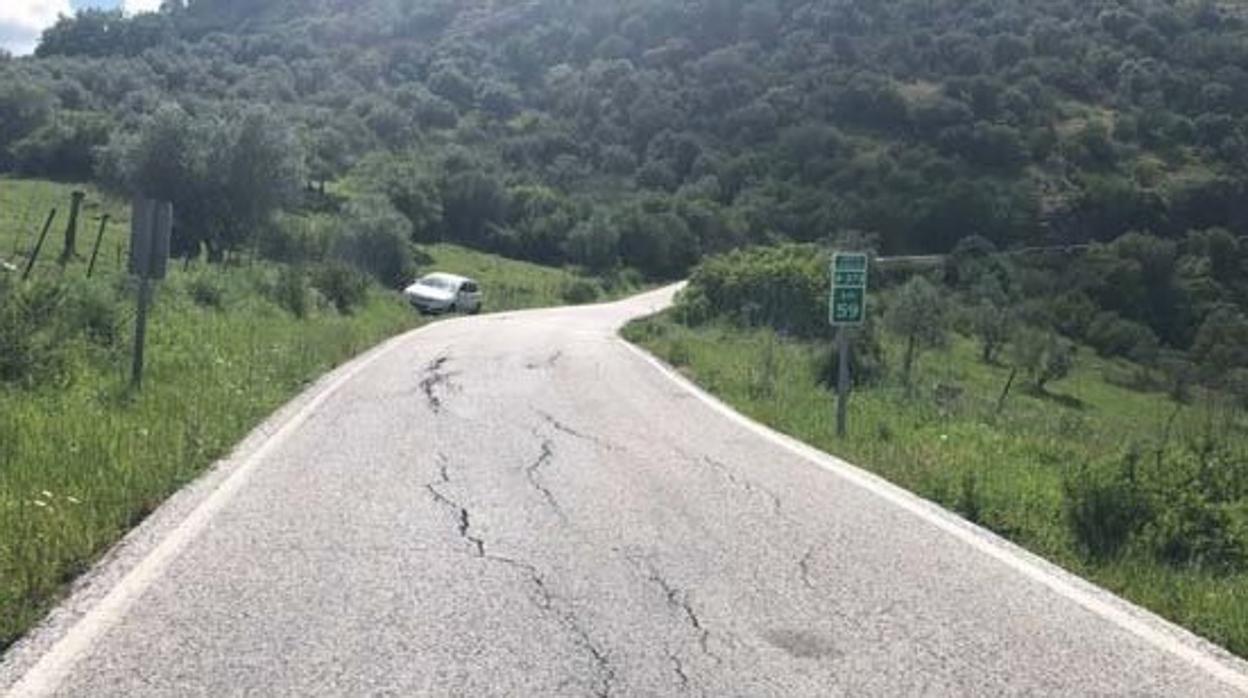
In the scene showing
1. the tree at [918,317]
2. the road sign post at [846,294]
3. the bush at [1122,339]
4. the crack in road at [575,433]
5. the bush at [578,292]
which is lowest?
the bush at [1122,339]

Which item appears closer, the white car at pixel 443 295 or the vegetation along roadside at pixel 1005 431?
the vegetation along roadside at pixel 1005 431

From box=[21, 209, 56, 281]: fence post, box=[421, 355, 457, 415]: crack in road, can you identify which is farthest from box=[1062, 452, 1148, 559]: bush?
box=[21, 209, 56, 281]: fence post

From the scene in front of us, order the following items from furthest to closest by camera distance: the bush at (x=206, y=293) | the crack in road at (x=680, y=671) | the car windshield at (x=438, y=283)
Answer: the car windshield at (x=438, y=283), the bush at (x=206, y=293), the crack in road at (x=680, y=671)

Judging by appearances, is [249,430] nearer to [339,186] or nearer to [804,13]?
[339,186]

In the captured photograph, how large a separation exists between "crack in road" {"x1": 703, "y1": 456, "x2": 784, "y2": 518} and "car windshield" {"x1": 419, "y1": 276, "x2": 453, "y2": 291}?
113 ft

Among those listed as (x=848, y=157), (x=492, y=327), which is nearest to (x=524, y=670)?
(x=492, y=327)

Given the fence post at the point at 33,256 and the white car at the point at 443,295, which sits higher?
the fence post at the point at 33,256

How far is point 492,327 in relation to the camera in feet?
105

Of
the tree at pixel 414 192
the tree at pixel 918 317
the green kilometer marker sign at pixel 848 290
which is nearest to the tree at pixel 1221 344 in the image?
the tree at pixel 918 317

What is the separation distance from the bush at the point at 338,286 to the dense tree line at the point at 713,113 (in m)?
29.3

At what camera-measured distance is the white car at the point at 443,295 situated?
143 ft

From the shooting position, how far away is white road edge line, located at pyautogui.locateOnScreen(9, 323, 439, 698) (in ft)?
15.5

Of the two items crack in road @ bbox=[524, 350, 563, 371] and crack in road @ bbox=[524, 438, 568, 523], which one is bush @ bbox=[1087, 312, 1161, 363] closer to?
crack in road @ bbox=[524, 350, 563, 371]

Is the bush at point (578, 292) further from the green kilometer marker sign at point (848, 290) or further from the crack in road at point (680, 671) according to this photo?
the crack in road at point (680, 671)
